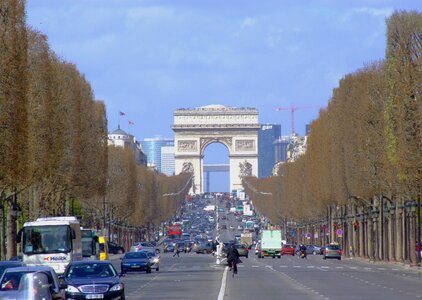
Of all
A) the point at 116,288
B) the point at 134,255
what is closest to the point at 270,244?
the point at 134,255

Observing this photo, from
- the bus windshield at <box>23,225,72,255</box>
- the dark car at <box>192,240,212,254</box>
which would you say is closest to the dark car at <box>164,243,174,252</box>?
the dark car at <box>192,240,212,254</box>

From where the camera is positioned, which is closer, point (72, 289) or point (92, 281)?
point (92, 281)

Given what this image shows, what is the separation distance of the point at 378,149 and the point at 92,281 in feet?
181

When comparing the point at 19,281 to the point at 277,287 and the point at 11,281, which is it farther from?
the point at 277,287

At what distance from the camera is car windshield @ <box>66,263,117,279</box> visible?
44125 mm

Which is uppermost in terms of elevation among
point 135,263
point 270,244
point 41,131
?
point 41,131

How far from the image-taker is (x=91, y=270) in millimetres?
44312

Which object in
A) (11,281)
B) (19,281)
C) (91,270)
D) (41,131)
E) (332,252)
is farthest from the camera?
(332,252)

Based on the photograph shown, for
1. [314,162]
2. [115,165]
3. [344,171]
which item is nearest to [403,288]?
[344,171]

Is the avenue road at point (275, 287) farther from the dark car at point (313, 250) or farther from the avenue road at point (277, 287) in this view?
the dark car at point (313, 250)

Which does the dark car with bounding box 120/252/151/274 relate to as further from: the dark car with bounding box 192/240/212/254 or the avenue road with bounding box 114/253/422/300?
the dark car with bounding box 192/240/212/254

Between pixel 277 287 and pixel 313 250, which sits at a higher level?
pixel 313 250

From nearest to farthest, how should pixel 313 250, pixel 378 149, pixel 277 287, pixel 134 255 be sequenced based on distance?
1. pixel 277 287
2. pixel 134 255
3. pixel 378 149
4. pixel 313 250

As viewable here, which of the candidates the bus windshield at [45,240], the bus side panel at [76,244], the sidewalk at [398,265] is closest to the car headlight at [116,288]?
the bus windshield at [45,240]
